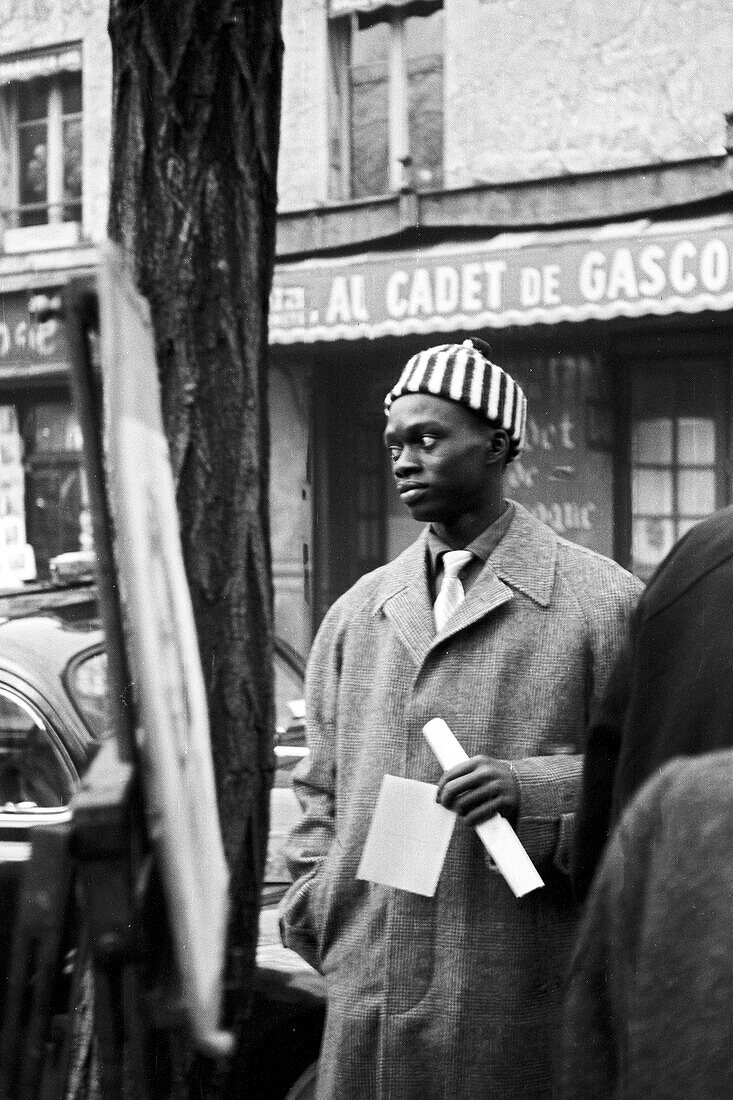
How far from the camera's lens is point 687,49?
6.43 m

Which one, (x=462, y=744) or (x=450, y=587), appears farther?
(x=450, y=587)

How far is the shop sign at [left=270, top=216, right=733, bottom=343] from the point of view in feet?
20.9

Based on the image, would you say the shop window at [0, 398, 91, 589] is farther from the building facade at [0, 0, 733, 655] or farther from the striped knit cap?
the striped knit cap

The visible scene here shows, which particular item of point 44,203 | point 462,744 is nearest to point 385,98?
point 44,203

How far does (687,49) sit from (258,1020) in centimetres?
558

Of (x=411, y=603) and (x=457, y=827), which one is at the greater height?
(x=411, y=603)

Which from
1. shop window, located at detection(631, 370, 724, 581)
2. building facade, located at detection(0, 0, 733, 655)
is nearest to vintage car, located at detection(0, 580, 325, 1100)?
building facade, located at detection(0, 0, 733, 655)

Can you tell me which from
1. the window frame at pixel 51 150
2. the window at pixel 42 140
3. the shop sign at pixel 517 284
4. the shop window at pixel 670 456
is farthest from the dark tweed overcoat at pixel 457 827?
the shop window at pixel 670 456

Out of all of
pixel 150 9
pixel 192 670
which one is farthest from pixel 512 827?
pixel 150 9

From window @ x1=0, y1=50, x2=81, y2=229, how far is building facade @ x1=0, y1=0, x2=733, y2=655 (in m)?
2.13

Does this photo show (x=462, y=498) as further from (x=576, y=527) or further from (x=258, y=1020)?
(x=576, y=527)

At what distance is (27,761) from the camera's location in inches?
109

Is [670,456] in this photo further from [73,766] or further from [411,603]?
[411,603]

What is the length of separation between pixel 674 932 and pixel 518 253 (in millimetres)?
6256
